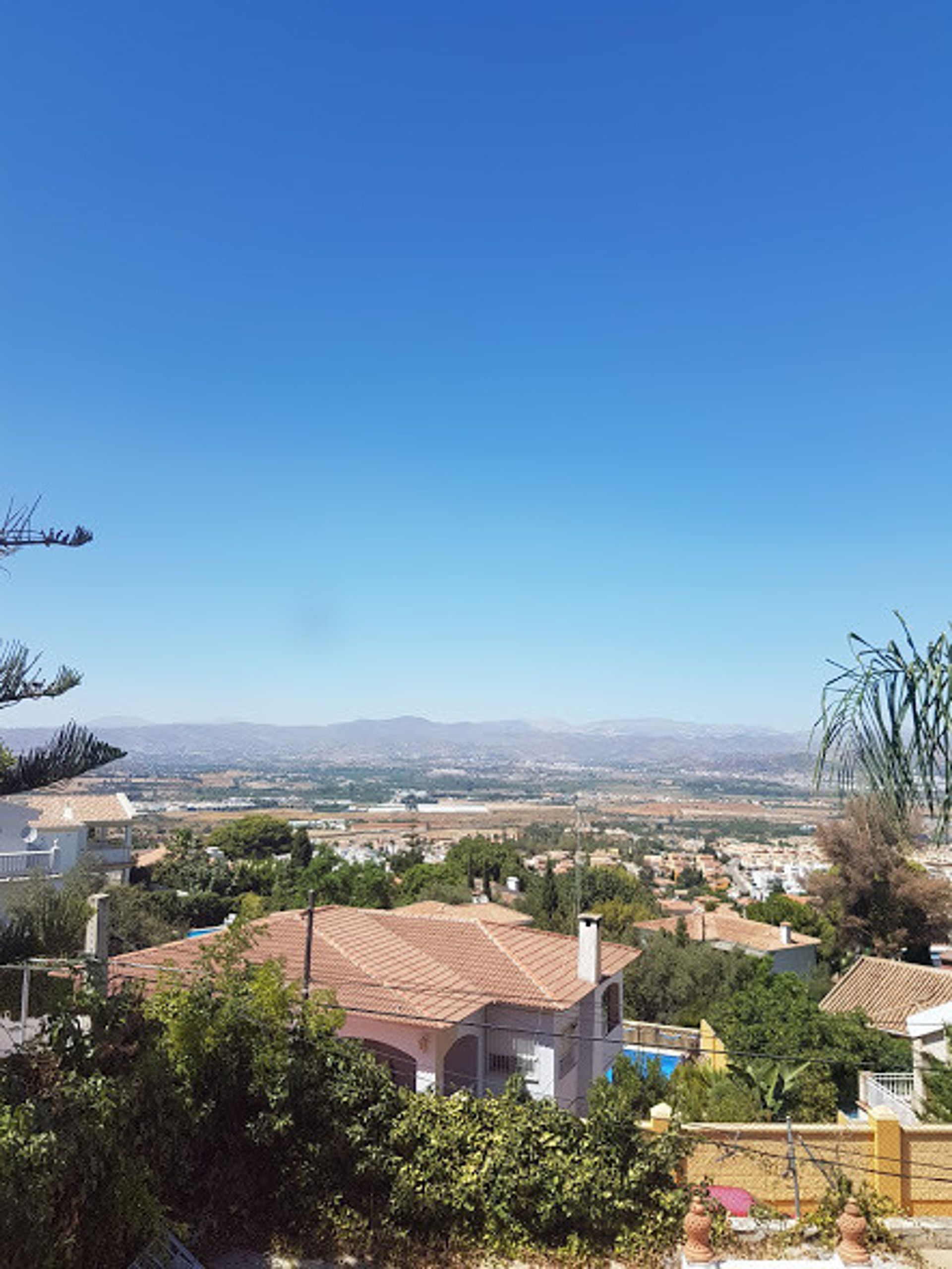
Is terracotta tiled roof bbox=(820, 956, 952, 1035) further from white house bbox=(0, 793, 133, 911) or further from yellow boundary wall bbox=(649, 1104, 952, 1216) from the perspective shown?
white house bbox=(0, 793, 133, 911)

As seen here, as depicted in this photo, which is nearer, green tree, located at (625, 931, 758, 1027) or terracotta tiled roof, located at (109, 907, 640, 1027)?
terracotta tiled roof, located at (109, 907, 640, 1027)

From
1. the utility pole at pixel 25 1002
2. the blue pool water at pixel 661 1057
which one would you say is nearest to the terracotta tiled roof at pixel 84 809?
the blue pool water at pixel 661 1057

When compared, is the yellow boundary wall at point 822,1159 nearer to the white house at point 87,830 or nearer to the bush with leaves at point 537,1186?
the bush with leaves at point 537,1186

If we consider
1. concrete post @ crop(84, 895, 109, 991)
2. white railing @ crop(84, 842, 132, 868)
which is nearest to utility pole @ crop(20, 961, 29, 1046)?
concrete post @ crop(84, 895, 109, 991)

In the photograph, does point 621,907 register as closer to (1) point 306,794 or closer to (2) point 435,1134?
(2) point 435,1134

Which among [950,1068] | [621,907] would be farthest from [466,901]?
[950,1068]
